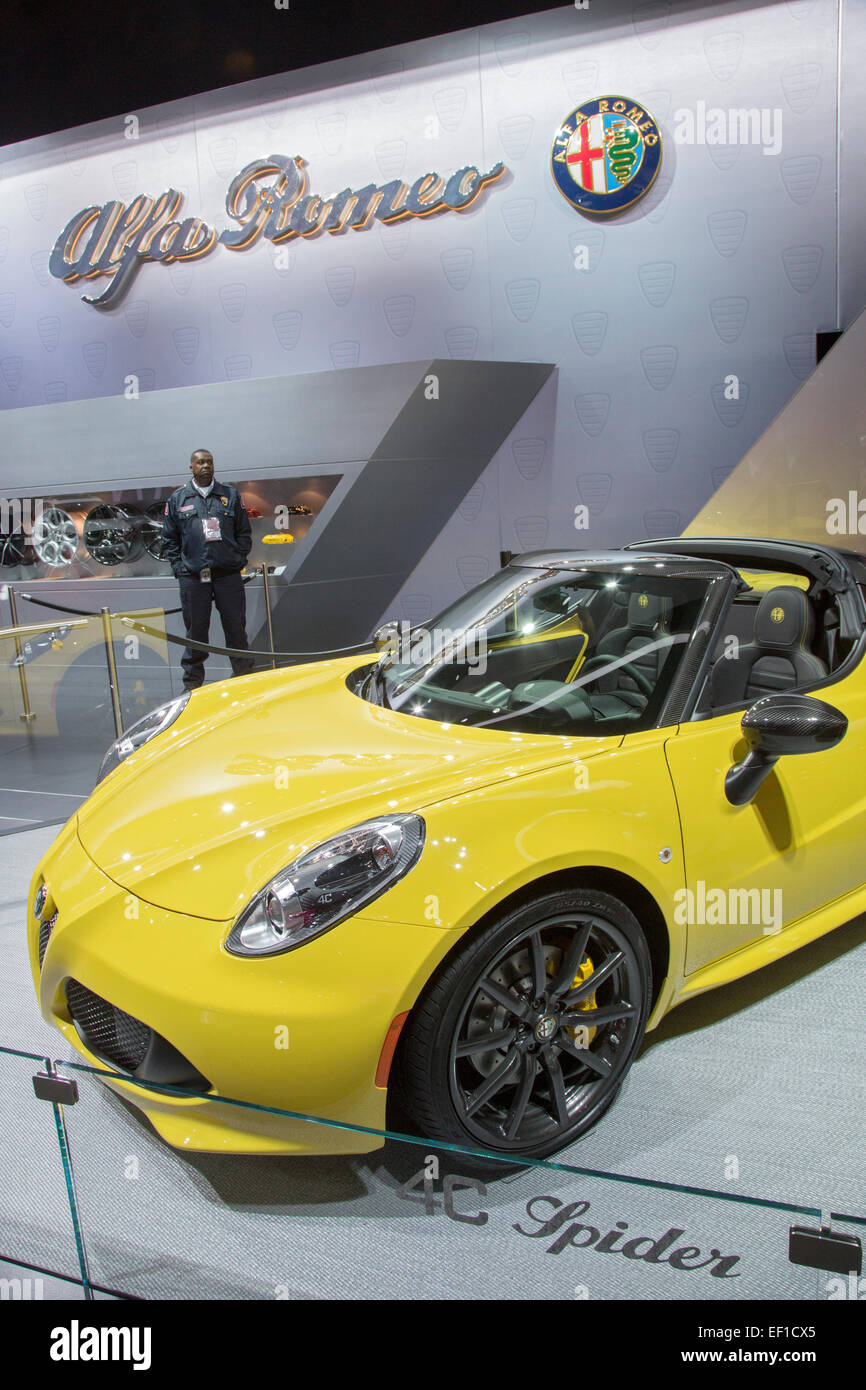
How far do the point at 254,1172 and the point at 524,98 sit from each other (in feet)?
27.4

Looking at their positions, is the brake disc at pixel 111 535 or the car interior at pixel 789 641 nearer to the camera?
the car interior at pixel 789 641

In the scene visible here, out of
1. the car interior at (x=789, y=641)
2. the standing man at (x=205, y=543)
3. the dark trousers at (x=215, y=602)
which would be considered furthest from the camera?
the dark trousers at (x=215, y=602)

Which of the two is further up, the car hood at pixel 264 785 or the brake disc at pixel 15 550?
the brake disc at pixel 15 550

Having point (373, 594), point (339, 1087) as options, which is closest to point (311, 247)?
point (373, 594)

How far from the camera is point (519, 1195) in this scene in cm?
137

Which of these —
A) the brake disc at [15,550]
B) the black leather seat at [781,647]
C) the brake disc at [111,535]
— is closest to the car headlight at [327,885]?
the black leather seat at [781,647]

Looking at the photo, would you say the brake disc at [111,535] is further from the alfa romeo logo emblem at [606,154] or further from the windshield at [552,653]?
the windshield at [552,653]

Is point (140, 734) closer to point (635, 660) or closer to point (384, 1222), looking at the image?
point (635, 660)

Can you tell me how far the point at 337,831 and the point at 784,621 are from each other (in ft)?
5.41

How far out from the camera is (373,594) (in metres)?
8.34

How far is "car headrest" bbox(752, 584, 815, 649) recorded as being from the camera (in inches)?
111

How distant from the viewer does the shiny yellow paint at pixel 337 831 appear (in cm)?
166

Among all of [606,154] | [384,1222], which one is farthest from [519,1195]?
[606,154]

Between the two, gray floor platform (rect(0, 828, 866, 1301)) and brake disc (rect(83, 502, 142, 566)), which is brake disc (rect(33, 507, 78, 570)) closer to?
brake disc (rect(83, 502, 142, 566))
